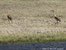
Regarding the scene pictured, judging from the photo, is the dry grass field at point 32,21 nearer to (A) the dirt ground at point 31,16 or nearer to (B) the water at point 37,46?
(A) the dirt ground at point 31,16

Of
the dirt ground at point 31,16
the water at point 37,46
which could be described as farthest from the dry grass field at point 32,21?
the water at point 37,46

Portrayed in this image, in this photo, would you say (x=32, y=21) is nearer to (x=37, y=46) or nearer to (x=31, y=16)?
(x=31, y=16)

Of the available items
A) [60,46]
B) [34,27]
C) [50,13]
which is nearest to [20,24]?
[34,27]

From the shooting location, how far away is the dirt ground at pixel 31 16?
1692 centimetres

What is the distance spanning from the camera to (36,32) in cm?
1655

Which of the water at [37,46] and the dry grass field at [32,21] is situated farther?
the dry grass field at [32,21]

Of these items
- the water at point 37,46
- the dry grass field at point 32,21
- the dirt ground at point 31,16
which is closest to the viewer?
the water at point 37,46

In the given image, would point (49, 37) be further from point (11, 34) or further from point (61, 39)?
point (11, 34)

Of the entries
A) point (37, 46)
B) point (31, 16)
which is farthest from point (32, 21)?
point (37, 46)

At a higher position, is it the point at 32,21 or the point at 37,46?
Result: the point at 37,46

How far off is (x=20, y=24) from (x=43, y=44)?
301 cm

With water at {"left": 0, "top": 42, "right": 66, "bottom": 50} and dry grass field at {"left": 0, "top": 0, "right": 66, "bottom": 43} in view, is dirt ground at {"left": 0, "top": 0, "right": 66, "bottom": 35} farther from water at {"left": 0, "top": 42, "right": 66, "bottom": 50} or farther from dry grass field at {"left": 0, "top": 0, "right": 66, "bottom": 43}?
water at {"left": 0, "top": 42, "right": 66, "bottom": 50}

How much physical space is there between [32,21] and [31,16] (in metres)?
0.69

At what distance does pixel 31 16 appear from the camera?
1859 centimetres
